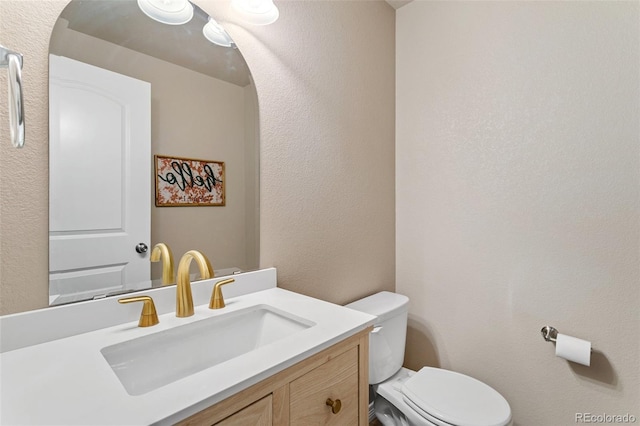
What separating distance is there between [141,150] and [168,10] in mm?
481

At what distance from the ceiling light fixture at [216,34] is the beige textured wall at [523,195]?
113 centimetres

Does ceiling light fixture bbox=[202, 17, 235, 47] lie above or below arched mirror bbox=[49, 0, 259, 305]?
above

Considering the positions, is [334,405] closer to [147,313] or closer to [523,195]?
[147,313]

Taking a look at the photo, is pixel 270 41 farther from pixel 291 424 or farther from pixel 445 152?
pixel 291 424

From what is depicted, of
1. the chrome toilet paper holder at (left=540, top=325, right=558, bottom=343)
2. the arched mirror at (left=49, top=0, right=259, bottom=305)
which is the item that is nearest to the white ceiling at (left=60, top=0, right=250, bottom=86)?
the arched mirror at (left=49, top=0, right=259, bottom=305)

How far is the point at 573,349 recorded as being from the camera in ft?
4.19

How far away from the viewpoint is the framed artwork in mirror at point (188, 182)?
3.30 ft

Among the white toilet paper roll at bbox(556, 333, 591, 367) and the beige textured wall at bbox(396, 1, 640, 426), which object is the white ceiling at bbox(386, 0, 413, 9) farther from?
the white toilet paper roll at bbox(556, 333, 591, 367)

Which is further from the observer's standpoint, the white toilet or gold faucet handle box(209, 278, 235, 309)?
the white toilet

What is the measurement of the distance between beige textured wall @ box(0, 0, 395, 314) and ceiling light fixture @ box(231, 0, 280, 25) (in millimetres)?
47

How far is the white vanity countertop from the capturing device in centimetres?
49

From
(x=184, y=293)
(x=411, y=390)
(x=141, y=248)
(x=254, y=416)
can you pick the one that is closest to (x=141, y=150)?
(x=141, y=248)

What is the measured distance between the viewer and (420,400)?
4.06ft

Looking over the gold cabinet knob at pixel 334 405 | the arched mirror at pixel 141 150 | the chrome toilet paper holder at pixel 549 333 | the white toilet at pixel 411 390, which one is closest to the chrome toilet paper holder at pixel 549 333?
the chrome toilet paper holder at pixel 549 333
